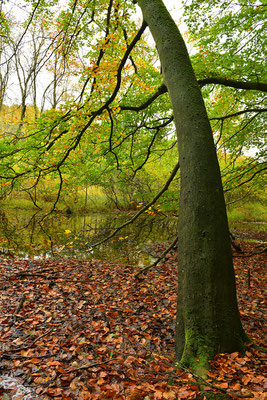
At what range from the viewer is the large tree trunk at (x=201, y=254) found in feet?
6.28

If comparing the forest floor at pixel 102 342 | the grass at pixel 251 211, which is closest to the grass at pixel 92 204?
the grass at pixel 251 211

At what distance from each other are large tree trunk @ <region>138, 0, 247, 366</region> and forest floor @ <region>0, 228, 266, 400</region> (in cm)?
18

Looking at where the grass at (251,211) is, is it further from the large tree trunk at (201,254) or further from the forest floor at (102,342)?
the large tree trunk at (201,254)

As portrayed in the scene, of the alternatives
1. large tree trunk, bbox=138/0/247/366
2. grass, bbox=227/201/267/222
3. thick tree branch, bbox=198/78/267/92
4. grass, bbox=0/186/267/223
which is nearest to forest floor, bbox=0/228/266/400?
large tree trunk, bbox=138/0/247/366

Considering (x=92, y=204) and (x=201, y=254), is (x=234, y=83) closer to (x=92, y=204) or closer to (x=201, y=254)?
Answer: (x=201, y=254)

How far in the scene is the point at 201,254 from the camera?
1.93 metres

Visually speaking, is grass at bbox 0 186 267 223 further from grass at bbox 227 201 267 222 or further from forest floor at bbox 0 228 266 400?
forest floor at bbox 0 228 266 400

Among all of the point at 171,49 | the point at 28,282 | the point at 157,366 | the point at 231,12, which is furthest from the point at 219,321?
the point at 231,12

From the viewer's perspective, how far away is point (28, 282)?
4543mm

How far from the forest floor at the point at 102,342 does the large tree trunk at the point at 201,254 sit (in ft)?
0.60

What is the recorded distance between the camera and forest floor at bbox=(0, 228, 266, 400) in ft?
5.99

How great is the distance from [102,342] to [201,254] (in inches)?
74.4

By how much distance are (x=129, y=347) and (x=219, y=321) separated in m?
1.38

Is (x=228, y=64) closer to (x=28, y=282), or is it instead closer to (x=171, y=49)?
(x=171, y=49)
